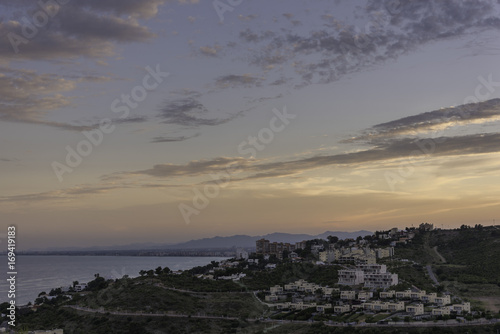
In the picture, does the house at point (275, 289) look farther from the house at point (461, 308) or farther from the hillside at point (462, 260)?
the house at point (461, 308)

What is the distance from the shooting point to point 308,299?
52750mm

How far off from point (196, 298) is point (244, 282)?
10536 millimetres

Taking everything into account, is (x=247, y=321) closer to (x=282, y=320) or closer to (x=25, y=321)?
(x=282, y=320)

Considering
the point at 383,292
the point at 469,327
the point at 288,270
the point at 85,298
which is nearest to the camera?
the point at 469,327

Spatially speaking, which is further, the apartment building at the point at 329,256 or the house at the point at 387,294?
the apartment building at the point at 329,256

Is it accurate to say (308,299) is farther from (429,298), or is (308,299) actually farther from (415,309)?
(415,309)

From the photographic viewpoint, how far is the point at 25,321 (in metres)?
53.7

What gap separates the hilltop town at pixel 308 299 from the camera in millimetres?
43375

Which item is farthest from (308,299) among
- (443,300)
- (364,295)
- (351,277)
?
(443,300)

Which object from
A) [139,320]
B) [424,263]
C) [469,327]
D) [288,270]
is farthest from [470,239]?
[139,320]

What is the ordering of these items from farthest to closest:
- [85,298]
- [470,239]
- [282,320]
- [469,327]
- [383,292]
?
[470,239] < [85,298] < [383,292] < [282,320] < [469,327]

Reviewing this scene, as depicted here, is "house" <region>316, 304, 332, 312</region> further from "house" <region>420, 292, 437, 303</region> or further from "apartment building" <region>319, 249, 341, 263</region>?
"apartment building" <region>319, 249, 341, 263</region>

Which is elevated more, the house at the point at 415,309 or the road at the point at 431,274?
the road at the point at 431,274

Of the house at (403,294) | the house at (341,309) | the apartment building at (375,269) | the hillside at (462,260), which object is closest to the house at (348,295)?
the house at (341,309)
